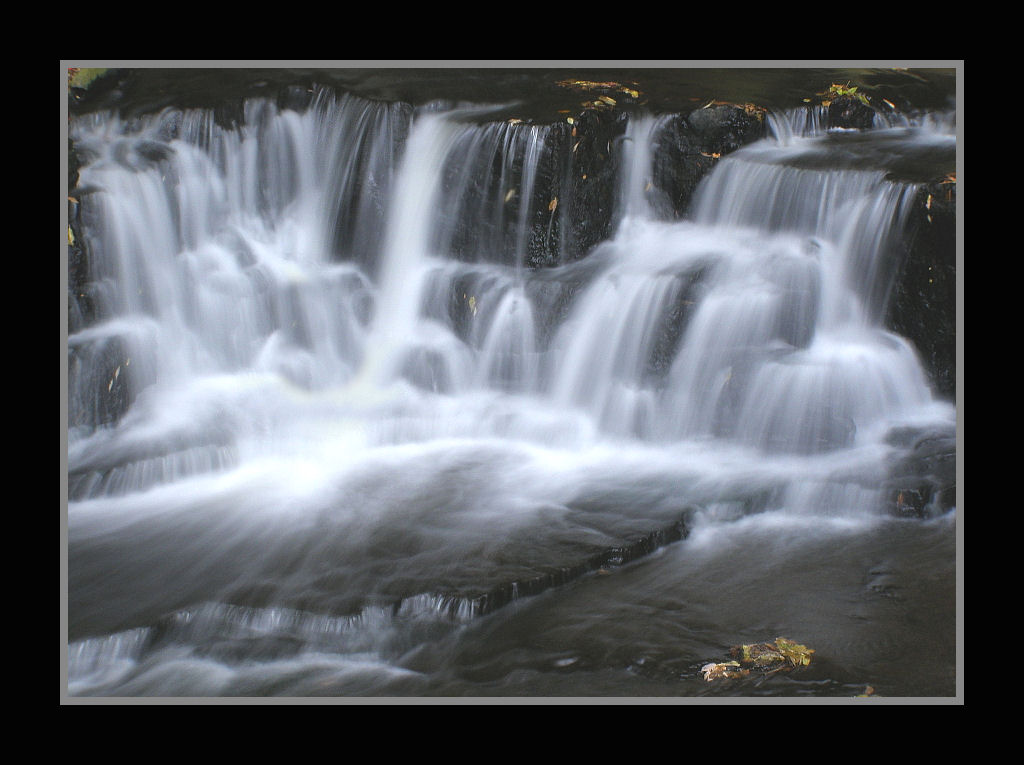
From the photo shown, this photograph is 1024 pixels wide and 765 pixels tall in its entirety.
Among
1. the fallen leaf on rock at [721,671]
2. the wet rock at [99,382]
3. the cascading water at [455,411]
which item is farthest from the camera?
the wet rock at [99,382]

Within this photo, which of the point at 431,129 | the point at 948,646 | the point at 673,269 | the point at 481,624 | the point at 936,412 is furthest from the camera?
the point at 431,129

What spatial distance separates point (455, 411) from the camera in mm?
7664

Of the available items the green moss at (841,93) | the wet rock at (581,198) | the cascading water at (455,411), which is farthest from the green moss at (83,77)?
the green moss at (841,93)

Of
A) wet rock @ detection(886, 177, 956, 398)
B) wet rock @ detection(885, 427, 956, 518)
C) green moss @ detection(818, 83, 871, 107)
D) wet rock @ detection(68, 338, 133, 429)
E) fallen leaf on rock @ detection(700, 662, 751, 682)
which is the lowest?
fallen leaf on rock @ detection(700, 662, 751, 682)

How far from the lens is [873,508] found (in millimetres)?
6293

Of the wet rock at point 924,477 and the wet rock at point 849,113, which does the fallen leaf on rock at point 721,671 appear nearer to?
the wet rock at point 924,477

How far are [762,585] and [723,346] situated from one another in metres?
2.13

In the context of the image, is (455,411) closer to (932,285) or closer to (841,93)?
(932,285)

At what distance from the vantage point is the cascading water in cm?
540

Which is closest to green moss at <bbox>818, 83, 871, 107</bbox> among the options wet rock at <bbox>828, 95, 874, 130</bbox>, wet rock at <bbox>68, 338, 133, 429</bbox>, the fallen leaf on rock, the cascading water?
wet rock at <bbox>828, 95, 874, 130</bbox>

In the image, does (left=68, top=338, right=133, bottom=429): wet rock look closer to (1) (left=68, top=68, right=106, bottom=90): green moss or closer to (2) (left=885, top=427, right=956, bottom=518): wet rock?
(1) (left=68, top=68, right=106, bottom=90): green moss

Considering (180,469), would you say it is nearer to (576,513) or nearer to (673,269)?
(576,513)

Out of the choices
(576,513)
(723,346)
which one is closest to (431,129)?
(723,346)

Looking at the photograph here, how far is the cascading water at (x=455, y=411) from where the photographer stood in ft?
17.7
